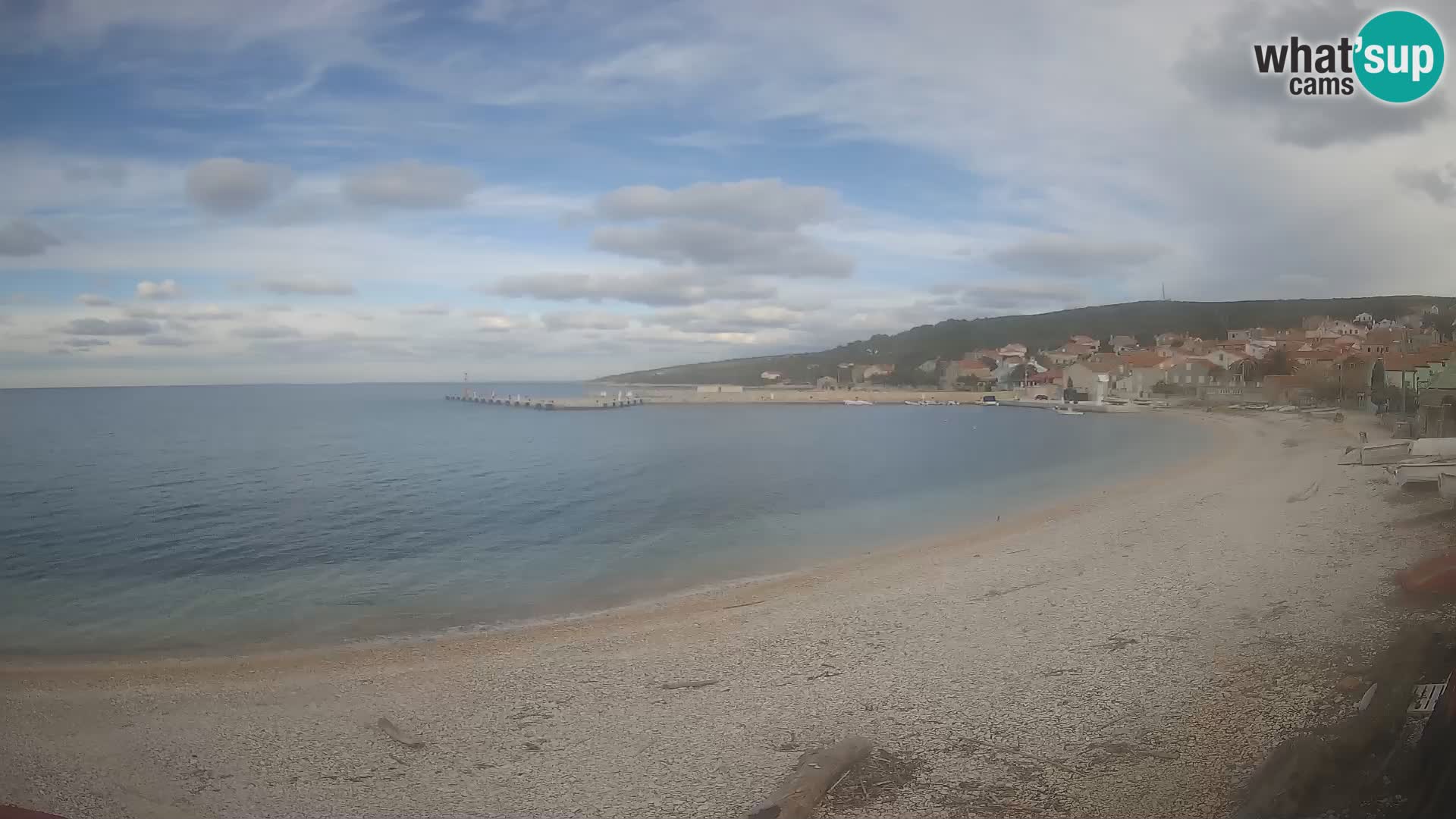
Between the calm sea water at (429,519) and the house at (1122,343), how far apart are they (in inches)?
1899

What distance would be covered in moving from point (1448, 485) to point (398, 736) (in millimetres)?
14179

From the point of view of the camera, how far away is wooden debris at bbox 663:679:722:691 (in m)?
6.67

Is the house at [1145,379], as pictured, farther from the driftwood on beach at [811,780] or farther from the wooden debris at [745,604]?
the driftwood on beach at [811,780]

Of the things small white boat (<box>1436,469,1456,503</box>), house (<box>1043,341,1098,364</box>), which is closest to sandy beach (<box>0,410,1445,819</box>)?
small white boat (<box>1436,469,1456,503</box>)

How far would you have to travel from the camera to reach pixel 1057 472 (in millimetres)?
24719

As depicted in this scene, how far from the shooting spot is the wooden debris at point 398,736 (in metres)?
5.66

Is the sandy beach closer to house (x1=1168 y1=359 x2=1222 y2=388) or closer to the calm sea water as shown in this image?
the calm sea water

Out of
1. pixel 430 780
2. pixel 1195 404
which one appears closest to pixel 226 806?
pixel 430 780

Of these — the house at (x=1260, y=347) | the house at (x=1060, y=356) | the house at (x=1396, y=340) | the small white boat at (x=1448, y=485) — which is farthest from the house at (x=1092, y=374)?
the small white boat at (x=1448, y=485)

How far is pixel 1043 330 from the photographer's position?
384 feet

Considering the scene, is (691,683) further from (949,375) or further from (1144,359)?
(949,375)

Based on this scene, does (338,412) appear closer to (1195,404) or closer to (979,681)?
(1195,404)

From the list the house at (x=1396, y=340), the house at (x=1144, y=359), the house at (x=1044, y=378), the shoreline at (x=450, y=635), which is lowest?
the shoreline at (x=450, y=635)

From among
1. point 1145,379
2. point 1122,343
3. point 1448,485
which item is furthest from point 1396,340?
point 1122,343
